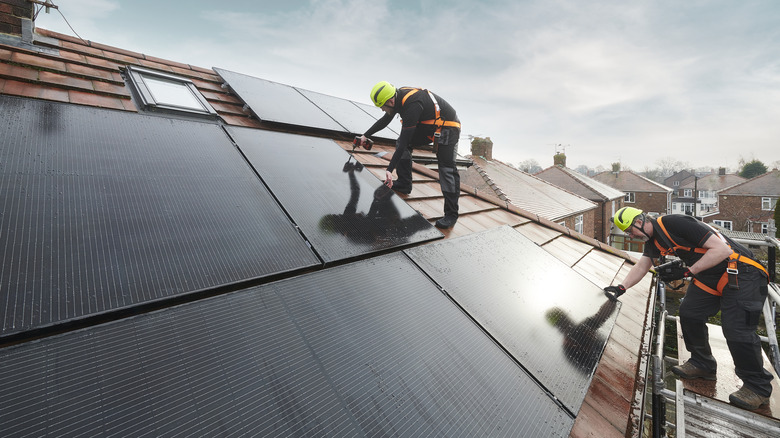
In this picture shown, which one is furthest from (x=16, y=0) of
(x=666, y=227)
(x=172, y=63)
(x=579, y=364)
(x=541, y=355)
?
(x=666, y=227)

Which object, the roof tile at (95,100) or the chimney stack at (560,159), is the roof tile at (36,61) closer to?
the roof tile at (95,100)

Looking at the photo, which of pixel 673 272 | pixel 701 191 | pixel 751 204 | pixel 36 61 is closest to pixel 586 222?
pixel 673 272

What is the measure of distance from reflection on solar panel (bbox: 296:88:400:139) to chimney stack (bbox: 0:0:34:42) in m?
3.56

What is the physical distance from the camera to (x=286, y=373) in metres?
1.31

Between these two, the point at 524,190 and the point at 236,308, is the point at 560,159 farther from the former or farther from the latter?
the point at 236,308

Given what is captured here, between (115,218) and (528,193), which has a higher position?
(528,193)

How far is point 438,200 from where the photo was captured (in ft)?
14.4

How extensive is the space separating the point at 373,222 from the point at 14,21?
207 inches

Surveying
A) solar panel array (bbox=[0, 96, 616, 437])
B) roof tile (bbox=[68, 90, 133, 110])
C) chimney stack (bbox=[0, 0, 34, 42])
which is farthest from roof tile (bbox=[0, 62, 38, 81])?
chimney stack (bbox=[0, 0, 34, 42])

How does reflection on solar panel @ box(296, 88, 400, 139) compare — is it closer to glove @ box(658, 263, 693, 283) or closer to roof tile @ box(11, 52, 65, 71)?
roof tile @ box(11, 52, 65, 71)

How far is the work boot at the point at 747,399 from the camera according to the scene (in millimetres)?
3256

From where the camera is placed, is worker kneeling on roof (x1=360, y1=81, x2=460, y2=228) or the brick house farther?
the brick house

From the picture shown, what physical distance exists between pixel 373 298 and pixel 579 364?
147 cm

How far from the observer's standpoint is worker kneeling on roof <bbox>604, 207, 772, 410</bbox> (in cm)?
333
